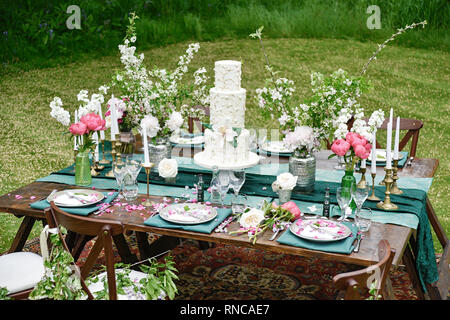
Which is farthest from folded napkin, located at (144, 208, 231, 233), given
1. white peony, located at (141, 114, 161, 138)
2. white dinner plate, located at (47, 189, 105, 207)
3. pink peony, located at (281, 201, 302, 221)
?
white peony, located at (141, 114, 161, 138)

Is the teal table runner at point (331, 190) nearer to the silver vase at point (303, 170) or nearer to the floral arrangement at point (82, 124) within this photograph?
the silver vase at point (303, 170)

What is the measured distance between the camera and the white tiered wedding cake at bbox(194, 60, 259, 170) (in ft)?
10.2

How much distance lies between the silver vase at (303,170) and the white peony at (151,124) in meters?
0.79

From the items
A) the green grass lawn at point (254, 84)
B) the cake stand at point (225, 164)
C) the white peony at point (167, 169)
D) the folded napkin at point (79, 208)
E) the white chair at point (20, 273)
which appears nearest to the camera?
the white chair at point (20, 273)

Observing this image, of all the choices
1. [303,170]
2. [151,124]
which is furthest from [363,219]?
[151,124]

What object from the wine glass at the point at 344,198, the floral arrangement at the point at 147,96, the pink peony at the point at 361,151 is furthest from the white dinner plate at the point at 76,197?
the pink peony at the point at 361,151

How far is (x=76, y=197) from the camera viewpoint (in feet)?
9.79

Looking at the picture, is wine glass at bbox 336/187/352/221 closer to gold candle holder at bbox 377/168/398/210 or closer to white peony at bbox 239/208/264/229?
gold candle holder at bbox 377/168/398/210

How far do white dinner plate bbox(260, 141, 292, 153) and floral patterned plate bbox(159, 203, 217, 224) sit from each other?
1.08m

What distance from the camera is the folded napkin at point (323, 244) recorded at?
2.41 meters

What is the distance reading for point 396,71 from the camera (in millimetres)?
9617

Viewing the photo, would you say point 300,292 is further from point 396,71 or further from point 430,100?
point 396,71

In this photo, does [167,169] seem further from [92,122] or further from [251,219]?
[251,219]
